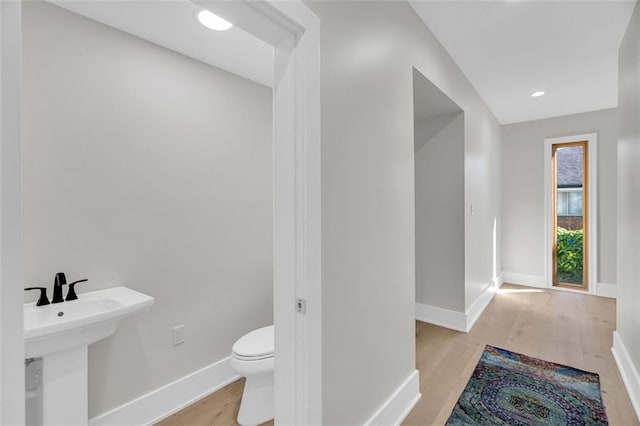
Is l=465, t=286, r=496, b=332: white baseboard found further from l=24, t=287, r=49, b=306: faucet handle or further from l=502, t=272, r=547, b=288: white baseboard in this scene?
l=24, t=287, r=49, b=306: faucet handle

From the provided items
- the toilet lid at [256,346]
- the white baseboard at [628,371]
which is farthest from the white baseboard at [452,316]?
the toilet lid at [256,346]

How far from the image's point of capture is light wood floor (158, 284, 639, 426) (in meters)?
1.90

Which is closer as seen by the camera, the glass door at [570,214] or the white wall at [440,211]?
the white wall at [440,211]

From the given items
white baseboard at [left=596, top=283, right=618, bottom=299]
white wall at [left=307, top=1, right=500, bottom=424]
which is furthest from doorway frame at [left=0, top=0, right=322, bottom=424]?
white baseboard at [left=596, top=283, right=618, bottom=299]

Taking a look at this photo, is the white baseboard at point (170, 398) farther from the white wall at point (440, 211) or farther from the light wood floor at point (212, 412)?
the white wall at point (440, 211)

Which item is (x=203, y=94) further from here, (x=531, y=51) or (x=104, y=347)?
(x=531, y=51)

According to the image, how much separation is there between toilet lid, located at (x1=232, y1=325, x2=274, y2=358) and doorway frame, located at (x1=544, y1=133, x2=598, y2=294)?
440 cm

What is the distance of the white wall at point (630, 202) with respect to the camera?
1.89 m

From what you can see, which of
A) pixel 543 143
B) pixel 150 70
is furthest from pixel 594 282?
pixel 150 70

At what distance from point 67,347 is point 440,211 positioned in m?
3.03

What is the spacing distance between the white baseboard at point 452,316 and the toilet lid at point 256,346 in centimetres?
192

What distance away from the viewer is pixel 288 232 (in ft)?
3.83

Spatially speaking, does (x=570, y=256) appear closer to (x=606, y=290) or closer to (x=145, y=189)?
(x=606, y=290)

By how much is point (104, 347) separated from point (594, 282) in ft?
18.0
